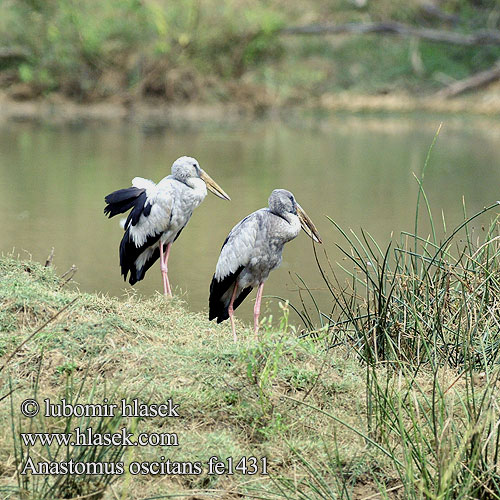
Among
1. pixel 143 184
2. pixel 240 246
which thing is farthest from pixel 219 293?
pixel 143 184

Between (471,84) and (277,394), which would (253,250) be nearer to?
(277,394)

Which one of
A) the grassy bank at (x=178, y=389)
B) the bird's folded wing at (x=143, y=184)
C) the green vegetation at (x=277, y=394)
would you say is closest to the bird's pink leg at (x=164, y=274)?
the bird's folded wing at (x=143, y=184)

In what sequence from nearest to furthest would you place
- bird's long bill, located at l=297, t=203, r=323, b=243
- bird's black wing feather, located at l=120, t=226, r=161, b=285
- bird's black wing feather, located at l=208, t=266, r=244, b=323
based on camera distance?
bird's black wing feather, located at l=208, t=266, r=244, b=323 → bird's long bill, located at l=297, t=203, r=323, b=243 → bird's black wing feather, located at l=120, t=226, r=161, b=285

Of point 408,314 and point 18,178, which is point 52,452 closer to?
point 408,314

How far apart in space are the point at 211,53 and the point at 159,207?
1344cm

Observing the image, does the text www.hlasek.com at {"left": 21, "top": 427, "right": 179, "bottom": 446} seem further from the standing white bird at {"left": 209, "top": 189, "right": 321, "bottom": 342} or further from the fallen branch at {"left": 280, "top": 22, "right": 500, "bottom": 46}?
the fallen branch at {"left": 280, "top": 22, "right": 500, "bottom": 46}

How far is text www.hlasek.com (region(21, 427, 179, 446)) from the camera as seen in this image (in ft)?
9.40

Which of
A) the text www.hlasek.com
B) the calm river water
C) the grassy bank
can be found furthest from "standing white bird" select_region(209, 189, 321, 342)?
the text www.hlasek.com

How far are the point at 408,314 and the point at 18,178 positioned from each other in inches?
300

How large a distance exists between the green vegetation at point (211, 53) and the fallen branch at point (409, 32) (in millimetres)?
378

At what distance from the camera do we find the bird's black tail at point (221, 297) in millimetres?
4910

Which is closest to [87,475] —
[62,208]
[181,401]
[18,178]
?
[181,401]

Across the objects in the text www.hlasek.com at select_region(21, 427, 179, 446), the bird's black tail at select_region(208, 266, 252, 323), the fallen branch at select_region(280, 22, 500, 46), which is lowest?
the bird's black tail at select_region(208, 266, 252, 323)

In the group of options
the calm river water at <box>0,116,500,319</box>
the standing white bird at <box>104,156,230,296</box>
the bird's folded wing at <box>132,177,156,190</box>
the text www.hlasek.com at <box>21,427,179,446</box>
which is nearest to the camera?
the text www.hlasek.com at <box>21,427,179,446</box>
